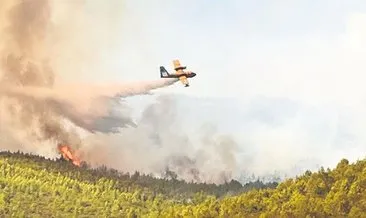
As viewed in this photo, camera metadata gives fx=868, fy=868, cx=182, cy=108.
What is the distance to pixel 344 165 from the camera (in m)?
186

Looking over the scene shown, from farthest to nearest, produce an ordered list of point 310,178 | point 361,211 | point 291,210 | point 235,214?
point 310,178 → point 235,214 → point 291,210 → point 361,211

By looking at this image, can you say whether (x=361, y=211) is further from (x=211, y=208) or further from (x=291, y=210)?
(x=211, y=208)

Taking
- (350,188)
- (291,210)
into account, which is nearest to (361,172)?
(350,188)

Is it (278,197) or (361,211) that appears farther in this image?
(278,197)

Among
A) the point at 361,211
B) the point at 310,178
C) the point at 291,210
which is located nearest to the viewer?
the point at 361,211

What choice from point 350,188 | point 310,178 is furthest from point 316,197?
point 310,178

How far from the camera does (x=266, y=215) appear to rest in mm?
153250

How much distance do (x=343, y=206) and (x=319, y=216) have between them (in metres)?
5.04

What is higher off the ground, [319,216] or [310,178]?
[310,178]

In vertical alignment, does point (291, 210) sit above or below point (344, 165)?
below

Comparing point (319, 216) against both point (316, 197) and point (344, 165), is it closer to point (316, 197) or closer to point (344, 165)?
point (316, 197)

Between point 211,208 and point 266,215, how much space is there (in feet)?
87.6

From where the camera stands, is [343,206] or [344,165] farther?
[344,165]

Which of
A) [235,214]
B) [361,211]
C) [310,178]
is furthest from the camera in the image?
[310,178]
